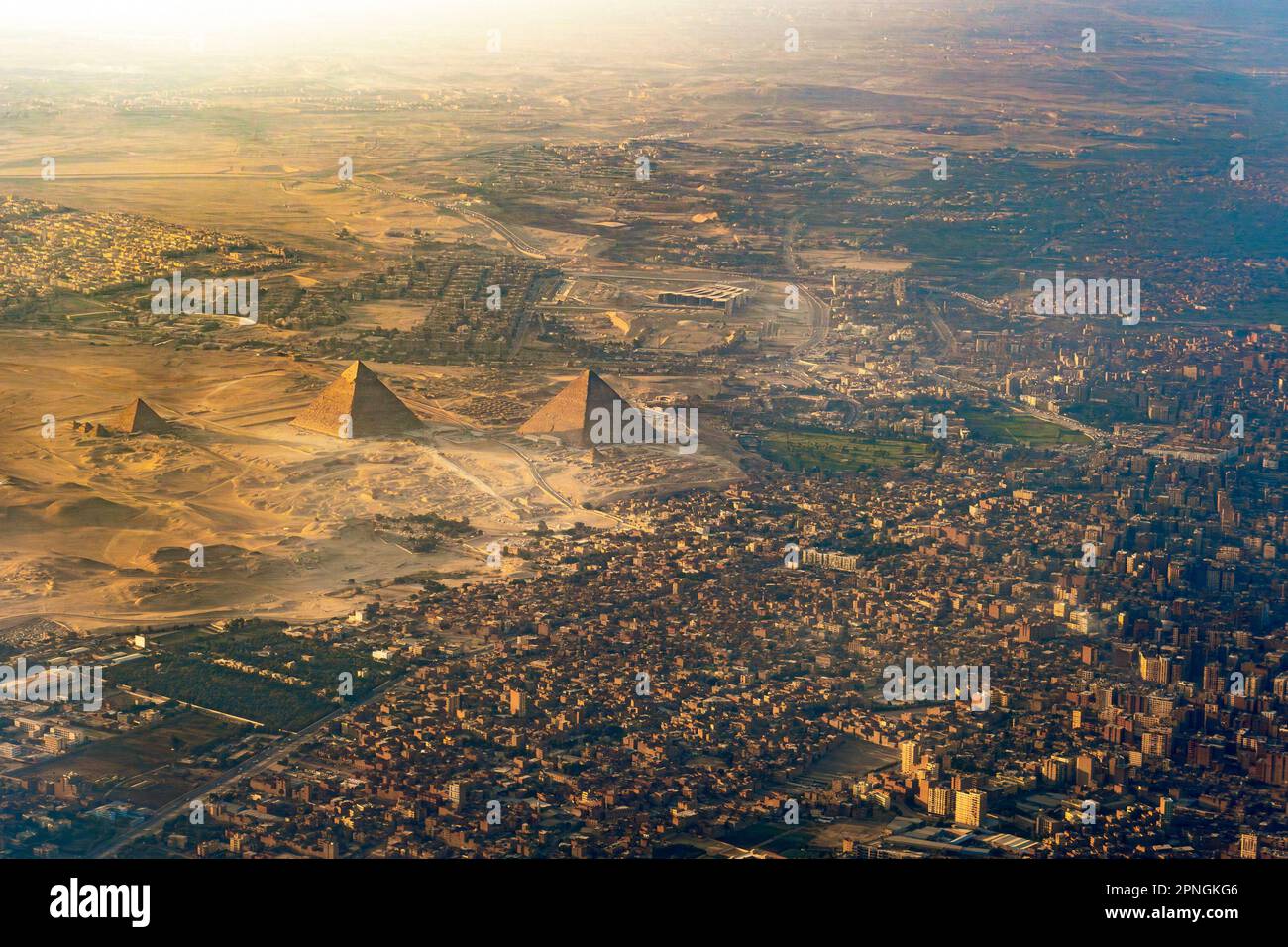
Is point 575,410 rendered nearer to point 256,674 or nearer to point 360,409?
point 360,409

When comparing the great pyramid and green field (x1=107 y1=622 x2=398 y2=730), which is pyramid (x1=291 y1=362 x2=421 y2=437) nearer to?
the great pyramid

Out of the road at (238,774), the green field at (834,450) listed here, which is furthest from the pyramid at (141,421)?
the road at (238,774)

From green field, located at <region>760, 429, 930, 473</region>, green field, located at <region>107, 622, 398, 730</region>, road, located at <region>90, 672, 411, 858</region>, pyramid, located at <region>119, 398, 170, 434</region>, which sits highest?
pyramid, located at <region>119, 398, 170, 434</region>

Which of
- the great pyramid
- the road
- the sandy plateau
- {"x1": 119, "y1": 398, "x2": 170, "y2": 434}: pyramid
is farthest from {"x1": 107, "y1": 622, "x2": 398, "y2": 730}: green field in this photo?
the great pyramid

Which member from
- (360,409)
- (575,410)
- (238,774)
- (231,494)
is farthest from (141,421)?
(238,774)
